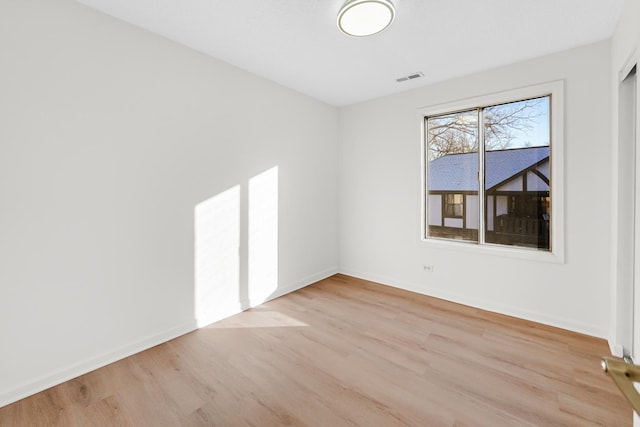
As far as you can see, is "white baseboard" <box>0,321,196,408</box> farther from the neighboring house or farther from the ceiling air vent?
the ceiling air vent

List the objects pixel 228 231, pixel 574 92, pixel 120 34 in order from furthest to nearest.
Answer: pixel 228 231
pixel 574 92
pixel 120 34

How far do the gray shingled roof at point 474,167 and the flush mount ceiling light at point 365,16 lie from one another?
1926 mm

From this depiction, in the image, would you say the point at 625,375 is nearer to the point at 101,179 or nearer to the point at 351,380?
the point at 351,380

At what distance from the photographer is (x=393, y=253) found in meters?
3.86

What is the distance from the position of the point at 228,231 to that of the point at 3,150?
1.65 m

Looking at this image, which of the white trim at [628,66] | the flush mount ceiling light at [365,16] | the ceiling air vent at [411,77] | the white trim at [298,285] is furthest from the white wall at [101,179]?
the white trim at [628,66]

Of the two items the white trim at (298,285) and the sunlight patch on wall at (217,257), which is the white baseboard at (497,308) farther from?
the sunlight patch on wall at (217,257)

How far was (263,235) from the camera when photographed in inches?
131

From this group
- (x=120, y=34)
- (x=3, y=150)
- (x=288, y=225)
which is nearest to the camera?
(x=3, y=150)

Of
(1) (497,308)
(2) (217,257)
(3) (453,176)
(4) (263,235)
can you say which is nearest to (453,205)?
(3) (453,176)

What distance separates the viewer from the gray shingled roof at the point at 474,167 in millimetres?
2939

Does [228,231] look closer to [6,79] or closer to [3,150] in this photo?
[3,150]

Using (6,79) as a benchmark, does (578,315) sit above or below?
below

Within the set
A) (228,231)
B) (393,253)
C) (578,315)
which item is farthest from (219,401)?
(578,315)
